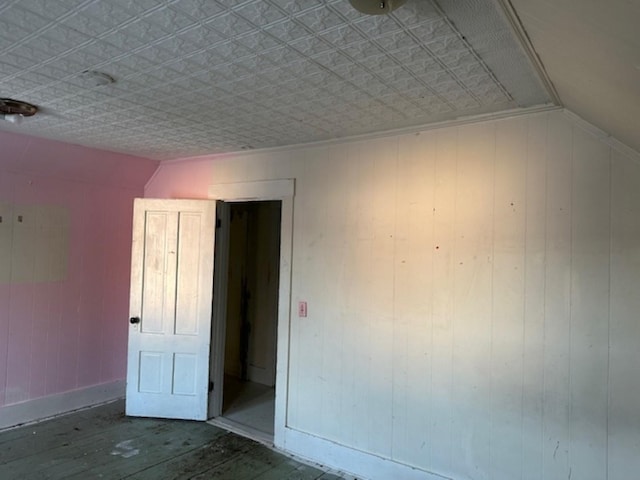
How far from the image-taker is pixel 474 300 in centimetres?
258

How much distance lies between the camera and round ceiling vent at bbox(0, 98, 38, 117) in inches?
102

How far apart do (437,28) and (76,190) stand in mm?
3773

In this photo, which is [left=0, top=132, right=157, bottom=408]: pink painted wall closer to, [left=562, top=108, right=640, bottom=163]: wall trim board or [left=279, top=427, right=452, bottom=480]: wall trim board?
[left=279, top=427, right=452, bottom=480]: wall trim board

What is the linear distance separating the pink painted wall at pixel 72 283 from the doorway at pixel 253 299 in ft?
3.87

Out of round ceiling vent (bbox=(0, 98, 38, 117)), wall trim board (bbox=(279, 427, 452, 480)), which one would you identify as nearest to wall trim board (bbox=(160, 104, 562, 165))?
round ceiling vent (bbox=(0, 98, 38, 117))

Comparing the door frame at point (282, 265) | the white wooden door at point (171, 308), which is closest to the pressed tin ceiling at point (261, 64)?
the door frame at point (282, 265)

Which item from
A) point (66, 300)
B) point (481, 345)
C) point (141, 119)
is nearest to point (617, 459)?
point (481, 345)

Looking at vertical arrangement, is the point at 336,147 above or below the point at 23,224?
above

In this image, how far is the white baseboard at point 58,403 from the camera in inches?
145

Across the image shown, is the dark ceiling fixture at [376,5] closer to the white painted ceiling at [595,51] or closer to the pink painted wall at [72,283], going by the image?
the white painted ceiling at [595,51]

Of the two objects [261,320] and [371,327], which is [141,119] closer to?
[371,327]

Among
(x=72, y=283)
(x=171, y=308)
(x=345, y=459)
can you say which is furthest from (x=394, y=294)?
(x=72, y=283)

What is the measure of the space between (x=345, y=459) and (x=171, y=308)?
2.02m

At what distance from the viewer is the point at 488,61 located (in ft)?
5.92
